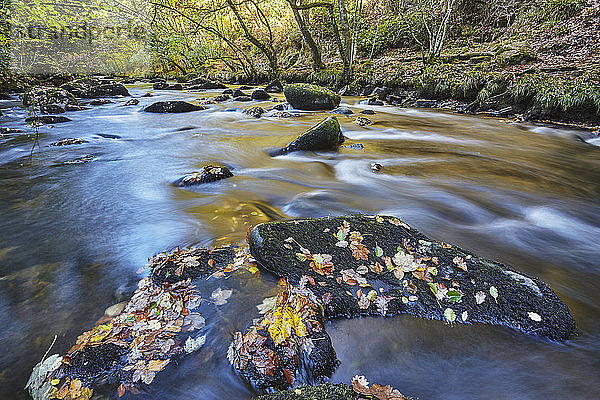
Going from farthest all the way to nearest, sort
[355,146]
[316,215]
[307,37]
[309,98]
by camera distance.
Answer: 1. [307,37]
2. [309,98]
3. [355,146]
4. [316,215]

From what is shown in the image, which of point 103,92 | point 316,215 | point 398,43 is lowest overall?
point 316,215

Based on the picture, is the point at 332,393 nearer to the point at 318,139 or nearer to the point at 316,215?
the point at 316,215

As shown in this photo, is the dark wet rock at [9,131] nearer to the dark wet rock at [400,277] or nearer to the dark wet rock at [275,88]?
the dark wet rock at [400,277]

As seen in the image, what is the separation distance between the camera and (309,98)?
1211 centimetres

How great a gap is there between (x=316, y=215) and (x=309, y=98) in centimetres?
903

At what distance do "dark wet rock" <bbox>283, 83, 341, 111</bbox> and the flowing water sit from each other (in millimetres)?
3089

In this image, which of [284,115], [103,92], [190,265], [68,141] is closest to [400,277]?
[190,265]

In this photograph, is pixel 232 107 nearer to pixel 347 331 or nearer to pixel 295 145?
pixel 295 145

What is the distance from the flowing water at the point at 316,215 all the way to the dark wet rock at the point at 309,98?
122 inches

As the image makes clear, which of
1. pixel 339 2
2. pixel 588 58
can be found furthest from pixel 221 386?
pixel 339 2

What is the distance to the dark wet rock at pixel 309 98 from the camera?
12070mm

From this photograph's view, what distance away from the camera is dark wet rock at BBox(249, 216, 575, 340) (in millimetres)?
2150

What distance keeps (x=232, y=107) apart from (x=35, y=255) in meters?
11.1

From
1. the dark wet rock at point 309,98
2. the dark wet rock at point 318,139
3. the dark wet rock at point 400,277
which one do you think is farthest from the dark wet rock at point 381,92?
the dark wet rock at point 400,277
